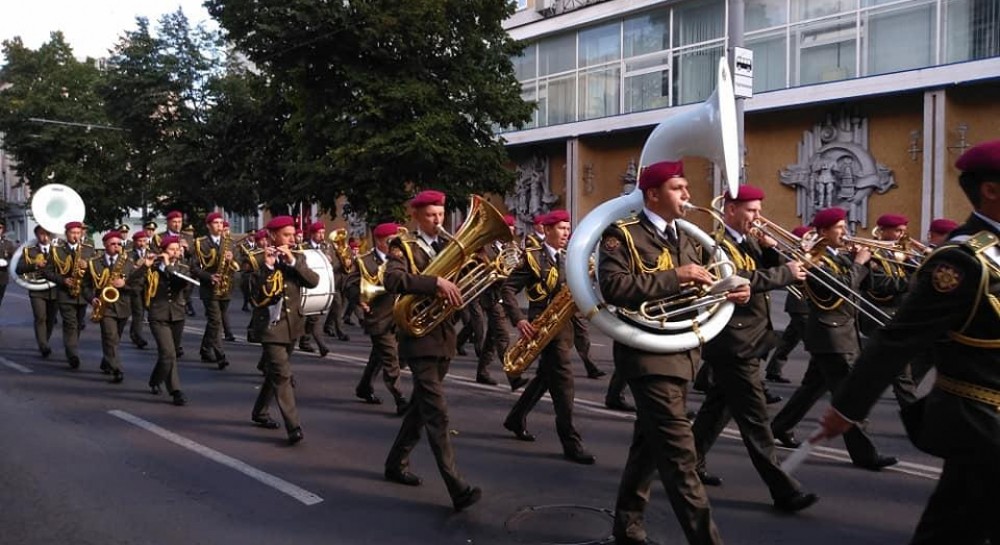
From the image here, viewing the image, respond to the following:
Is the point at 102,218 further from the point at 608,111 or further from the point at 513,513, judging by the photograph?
the point at 513,513

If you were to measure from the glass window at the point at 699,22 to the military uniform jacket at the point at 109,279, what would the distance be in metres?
16.7

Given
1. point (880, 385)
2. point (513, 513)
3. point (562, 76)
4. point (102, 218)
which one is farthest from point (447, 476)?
point (102, 218)

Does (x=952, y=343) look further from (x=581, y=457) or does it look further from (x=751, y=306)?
(x=581, y=457)

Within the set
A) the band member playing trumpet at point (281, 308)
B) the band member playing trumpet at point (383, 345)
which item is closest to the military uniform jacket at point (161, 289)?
the band member playing trumpet at point (383, 345)

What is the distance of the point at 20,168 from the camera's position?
1700 inches

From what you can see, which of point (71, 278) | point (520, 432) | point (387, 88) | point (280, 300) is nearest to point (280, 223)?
point (280, 300)

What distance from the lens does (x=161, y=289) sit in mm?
9633

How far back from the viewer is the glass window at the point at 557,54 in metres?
26.6

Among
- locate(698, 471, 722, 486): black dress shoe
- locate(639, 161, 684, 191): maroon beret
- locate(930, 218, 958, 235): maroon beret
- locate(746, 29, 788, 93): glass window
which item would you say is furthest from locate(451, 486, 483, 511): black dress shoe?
locate(746, 29, 788, 93): glass window

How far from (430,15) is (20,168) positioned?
3307cm

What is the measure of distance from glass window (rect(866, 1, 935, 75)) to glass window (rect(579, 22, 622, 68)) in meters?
7.74

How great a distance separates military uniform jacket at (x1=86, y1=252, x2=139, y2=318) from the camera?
1072 cm

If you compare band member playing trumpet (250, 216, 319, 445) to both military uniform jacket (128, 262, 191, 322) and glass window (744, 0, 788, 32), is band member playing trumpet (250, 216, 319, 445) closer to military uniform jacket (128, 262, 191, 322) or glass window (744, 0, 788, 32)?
military uniform jacket (128, 262, 191, 322)

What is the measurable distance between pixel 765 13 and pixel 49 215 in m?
16.8
